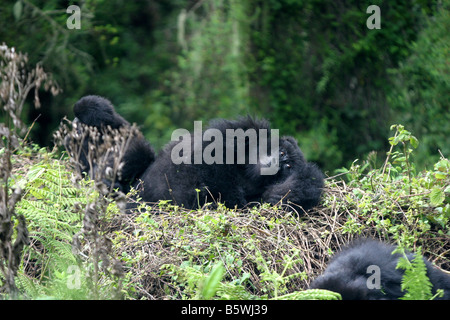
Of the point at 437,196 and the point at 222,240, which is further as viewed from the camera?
the point at 437,196

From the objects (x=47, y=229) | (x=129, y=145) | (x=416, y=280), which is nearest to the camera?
(x=416, y=280)

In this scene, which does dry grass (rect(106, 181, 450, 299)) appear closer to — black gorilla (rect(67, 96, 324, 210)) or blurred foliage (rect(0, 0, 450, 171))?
black gorilla (rect(67, 96, 324, 210))

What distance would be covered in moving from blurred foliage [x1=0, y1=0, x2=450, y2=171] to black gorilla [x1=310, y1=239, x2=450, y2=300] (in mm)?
3654

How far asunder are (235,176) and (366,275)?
1.60 meters

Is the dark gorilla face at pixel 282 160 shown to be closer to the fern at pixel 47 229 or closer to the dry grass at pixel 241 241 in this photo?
the dry grass at pixel 241 241

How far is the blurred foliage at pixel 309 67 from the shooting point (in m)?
7.71

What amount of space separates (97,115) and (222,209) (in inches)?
74.3

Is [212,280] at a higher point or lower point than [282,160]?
lower

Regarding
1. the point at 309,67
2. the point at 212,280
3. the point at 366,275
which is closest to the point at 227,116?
the point at 309,67

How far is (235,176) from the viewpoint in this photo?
4.46 m

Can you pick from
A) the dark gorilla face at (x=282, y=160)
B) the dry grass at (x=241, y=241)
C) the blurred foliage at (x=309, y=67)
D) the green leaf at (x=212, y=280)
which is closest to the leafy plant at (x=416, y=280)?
the dry grass at (x=241, y=241)

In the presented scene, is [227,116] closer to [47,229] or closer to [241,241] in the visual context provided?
[241,241]

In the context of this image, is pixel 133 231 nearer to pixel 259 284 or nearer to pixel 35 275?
Answer: pixel 35 275

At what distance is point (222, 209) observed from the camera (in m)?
3.82
